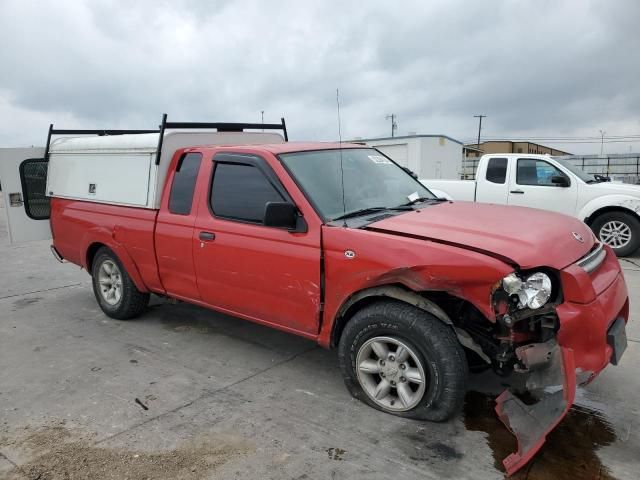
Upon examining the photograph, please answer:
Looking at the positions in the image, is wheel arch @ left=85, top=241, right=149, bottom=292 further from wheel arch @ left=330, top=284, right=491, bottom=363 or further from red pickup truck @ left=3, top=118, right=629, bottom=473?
wheel arch @ left=330, top=284, right=491, bottom=363

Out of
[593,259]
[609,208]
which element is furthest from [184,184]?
[609,208]

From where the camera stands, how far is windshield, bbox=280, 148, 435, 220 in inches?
151

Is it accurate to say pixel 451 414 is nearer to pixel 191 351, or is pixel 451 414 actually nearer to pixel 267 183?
pixel 267 183

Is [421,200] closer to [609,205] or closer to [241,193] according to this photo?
[241,193]

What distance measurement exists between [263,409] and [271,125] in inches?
135

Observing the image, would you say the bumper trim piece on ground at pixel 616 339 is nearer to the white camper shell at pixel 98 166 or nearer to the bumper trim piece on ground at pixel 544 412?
the bumper trim piece on ground at pixel 544 412

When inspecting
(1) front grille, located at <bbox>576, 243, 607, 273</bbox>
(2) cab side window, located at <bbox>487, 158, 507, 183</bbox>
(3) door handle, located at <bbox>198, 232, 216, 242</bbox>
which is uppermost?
(2) cab side window, located at <bbox>487, 158, 507, 183</bbox>

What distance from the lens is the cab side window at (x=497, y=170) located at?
32.4ft

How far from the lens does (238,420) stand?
342cm

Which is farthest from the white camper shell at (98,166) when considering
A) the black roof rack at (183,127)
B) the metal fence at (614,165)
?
the metal fence at (614,165)

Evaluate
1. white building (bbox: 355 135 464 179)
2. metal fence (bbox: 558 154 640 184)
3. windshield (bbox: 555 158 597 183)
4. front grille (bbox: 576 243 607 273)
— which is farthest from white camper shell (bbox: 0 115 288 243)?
metal fence (bbox: 558 154 640 184)

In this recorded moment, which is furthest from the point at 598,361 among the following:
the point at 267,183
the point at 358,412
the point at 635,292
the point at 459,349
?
the point at 635,292

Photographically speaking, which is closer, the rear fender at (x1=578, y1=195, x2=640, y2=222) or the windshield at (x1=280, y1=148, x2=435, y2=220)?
the windshield at (x1=280, y1=148, x2=435, y2=220)

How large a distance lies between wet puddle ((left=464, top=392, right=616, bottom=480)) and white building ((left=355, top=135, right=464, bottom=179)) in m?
15.7
